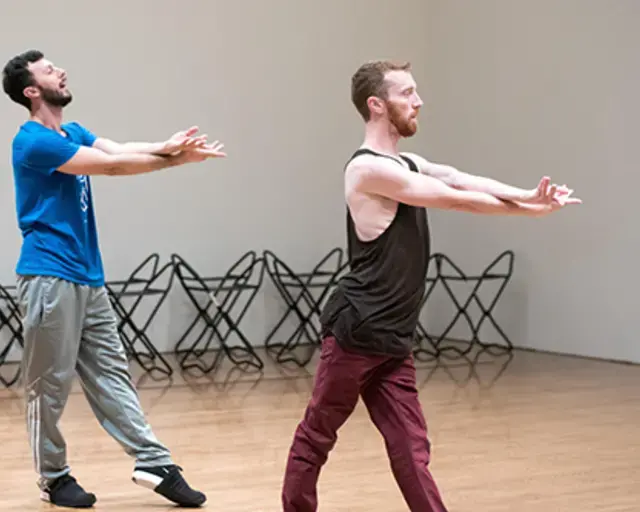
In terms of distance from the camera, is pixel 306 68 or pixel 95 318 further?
pixel 306 68

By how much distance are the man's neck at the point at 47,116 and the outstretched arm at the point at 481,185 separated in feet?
4.22

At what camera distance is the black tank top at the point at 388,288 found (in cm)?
307

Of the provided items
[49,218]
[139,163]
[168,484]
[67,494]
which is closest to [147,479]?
[168,484]

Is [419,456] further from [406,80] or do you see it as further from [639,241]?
[639,241]

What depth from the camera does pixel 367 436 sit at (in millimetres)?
5219

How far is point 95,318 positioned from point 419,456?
1.34m

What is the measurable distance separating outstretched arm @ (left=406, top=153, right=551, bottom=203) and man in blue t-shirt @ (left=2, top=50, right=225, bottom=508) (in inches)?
29.2

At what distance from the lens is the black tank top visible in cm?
307

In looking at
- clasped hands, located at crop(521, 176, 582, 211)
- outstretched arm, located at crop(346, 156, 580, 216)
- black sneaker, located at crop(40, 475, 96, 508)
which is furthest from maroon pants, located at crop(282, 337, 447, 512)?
black sneaker, located at crop(40, 475, 96, 508)

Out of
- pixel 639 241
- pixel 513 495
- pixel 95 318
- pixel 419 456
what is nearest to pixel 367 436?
pixel 513 495

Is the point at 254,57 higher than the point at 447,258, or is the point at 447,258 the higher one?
the point at 254,57

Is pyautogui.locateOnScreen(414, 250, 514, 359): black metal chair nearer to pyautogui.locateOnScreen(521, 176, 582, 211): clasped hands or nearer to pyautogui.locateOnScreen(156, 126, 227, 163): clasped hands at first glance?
pyautogui.locateOnScreen(156, 126, 227, 163): clasped hands

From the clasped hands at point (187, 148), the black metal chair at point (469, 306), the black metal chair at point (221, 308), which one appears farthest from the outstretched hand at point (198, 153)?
the black metal chair at point (469, 306)

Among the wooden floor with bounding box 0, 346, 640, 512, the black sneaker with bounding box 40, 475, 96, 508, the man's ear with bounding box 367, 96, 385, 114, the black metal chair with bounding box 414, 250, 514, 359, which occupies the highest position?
the man's ear with bounding box 367, 96, 385, 114
